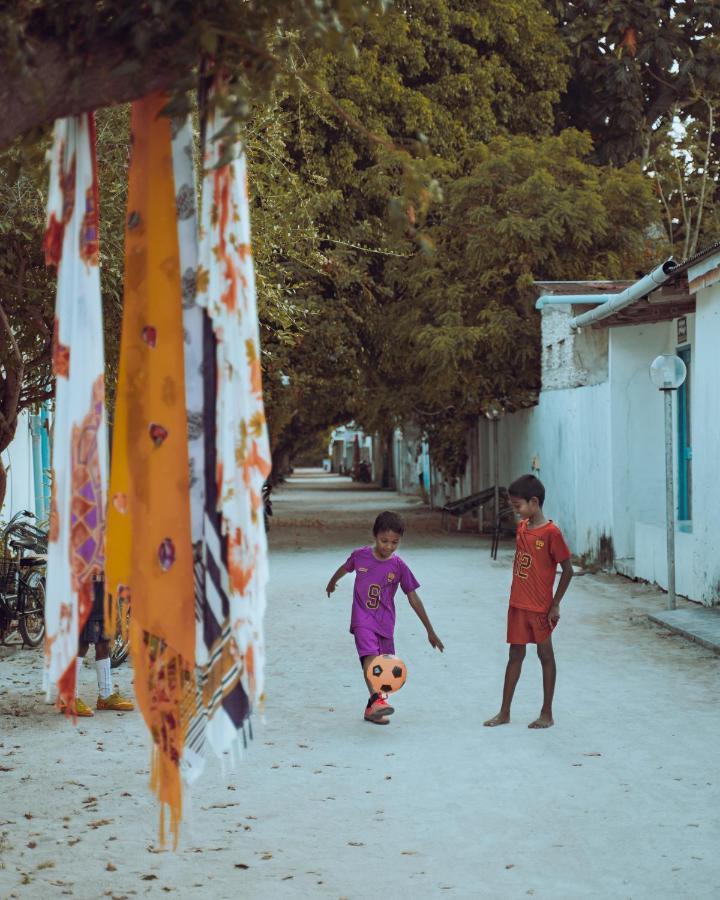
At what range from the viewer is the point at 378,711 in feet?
27.3

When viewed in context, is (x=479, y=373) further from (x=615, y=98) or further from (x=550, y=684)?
(x=550, y=684)

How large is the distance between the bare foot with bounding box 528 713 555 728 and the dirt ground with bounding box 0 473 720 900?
0.36 ft

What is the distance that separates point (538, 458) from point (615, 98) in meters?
8.80

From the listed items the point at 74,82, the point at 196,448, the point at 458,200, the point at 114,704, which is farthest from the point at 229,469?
the point at 458,200

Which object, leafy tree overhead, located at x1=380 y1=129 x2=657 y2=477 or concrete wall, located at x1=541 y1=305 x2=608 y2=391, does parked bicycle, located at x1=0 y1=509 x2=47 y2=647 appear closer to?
concrete wall, located at x1=541 y1=305 x2=608 y2=391

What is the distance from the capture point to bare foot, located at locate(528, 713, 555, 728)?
811 cm

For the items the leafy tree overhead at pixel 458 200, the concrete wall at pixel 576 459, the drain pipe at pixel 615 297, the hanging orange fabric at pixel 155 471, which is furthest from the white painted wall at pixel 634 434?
the hanging orange fabric at pixel 155 471

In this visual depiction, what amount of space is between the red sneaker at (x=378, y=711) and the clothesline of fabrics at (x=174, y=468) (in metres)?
4.39

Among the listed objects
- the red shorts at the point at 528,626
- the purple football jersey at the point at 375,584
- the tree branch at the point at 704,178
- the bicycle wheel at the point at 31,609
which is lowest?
the bicycle wheel at the point at 31,609

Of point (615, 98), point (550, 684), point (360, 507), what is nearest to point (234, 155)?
point (550, 684)

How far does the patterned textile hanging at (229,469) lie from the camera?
12.9 ft

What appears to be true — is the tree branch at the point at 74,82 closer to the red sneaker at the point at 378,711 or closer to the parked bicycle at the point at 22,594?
the red sneaker at the point at 378,711

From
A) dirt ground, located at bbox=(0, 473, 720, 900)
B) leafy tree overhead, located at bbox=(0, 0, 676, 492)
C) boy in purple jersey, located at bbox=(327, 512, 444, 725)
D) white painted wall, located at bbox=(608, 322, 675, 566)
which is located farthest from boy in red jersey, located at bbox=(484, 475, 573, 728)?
white painted wall, located at bbox=(608, 322, 675, 566)

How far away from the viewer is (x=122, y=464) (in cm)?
413
